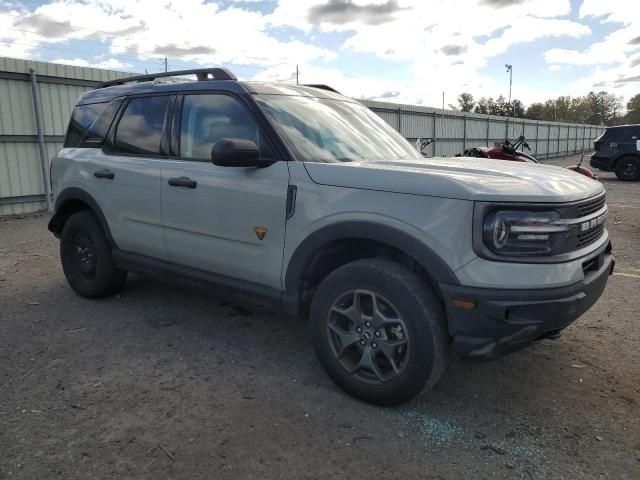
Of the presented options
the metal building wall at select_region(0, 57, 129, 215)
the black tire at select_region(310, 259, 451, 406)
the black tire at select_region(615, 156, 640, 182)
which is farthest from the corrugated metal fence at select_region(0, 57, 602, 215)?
the black tire at select_region(615, 156, 640, 182)

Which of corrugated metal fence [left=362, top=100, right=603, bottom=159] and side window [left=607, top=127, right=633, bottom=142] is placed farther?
corrugated metal fence [left=362, top=100, right=603, bottom=159]

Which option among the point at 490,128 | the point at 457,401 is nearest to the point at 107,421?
the point at 457,401

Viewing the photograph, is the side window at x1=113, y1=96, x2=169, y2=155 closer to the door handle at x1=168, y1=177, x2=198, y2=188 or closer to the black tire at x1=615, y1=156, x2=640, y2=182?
the door handle at x1=168, y1=177, x2=198, y2=188

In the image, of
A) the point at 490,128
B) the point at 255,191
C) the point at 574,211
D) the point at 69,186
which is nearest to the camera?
the point at 574,211

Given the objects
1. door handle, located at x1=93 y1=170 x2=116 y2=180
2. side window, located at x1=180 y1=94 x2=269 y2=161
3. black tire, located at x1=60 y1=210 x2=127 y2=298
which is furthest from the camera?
black tire, located at x1=60 y1=210 x2=127 y2=298

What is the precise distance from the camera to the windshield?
3.36m

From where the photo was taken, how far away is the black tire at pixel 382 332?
2.68 meters

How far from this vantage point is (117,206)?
4344mm

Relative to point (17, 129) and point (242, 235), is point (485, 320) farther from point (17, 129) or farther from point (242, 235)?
point (17, 129)

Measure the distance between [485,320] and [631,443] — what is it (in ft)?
3.32

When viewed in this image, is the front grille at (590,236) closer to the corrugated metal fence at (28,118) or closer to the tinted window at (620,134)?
the corrugated metal fence at (28,118)

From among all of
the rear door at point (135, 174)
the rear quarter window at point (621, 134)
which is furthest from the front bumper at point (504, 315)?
the rear quarter window at point (621, 134)

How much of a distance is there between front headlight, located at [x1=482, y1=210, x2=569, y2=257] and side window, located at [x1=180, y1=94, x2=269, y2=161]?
5.11ft

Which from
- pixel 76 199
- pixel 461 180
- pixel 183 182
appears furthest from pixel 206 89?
pixel 461 180
